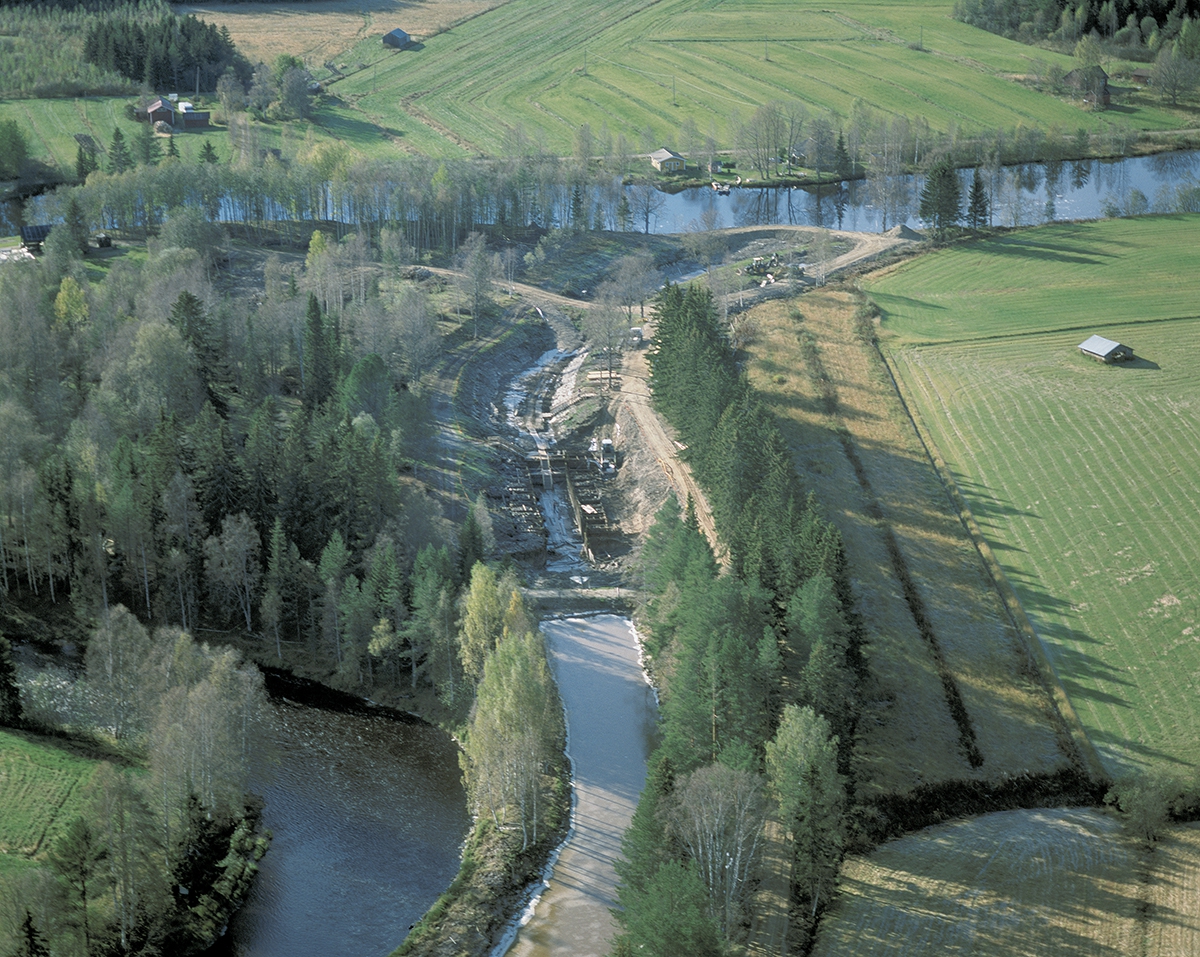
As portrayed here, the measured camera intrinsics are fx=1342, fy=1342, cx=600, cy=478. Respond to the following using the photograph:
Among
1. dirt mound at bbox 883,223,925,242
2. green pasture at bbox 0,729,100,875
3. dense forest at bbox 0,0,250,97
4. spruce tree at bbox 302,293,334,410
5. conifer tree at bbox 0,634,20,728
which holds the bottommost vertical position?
green pasture at bbox 0,729,100,875

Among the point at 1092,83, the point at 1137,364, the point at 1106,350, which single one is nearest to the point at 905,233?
the point at 1106,350

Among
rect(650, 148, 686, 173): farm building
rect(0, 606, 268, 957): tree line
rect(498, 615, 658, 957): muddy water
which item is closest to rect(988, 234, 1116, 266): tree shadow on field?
rect(650, 148, 686, 173): farm building

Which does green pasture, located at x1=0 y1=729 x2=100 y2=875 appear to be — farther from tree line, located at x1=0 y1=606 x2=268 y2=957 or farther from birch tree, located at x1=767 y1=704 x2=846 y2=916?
birch tree, located at x1=767 y1=704 x2=846 y2=916

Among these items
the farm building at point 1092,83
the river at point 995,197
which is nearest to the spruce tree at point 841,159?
the river at point 995,197

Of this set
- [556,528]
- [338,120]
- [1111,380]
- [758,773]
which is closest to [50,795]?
[758,773]

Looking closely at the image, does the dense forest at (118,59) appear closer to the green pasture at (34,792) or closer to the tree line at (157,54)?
the tree line at (157,54)
